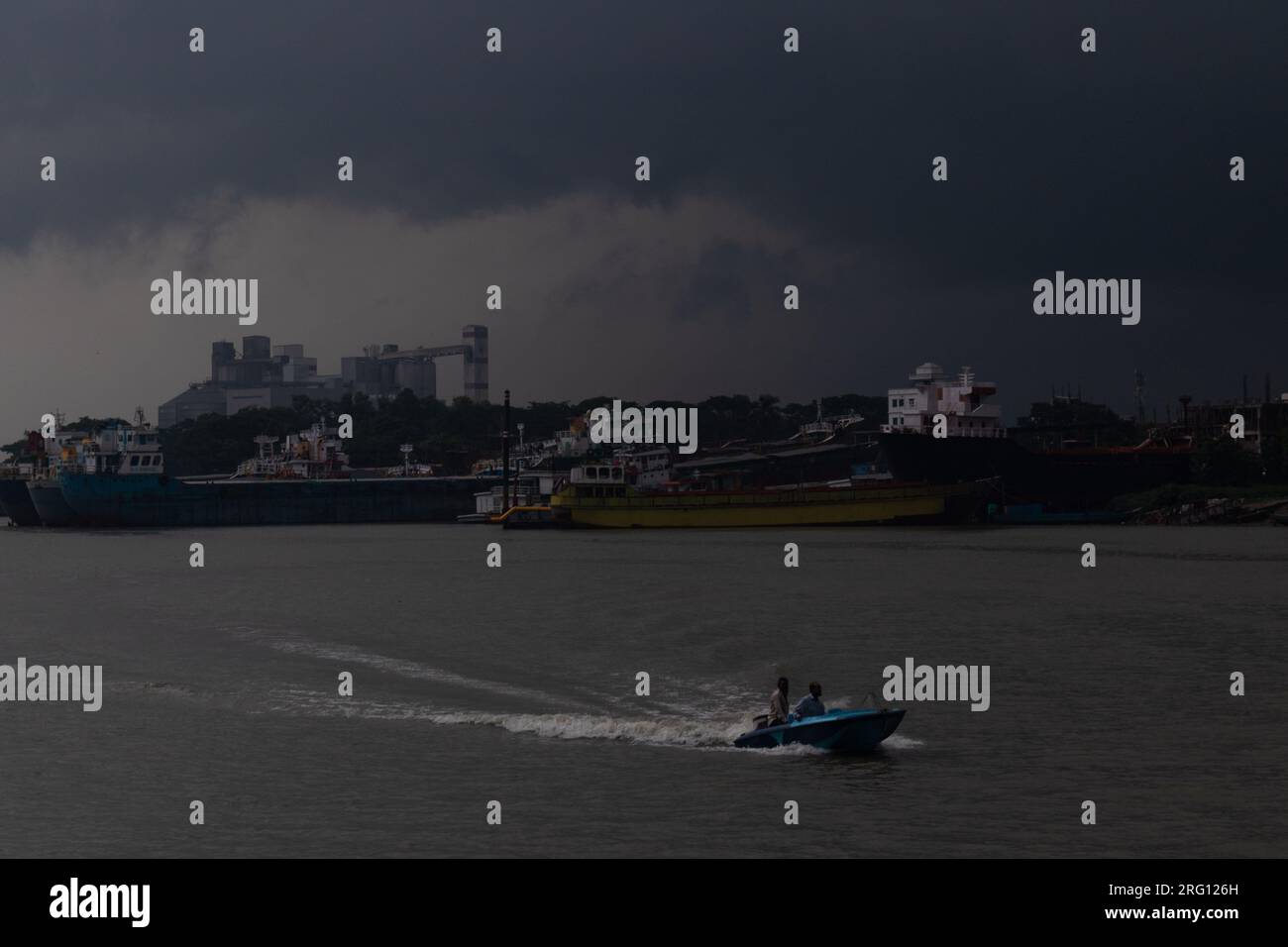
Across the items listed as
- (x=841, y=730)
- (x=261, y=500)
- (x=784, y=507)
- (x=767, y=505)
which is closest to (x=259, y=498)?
(x=261, y=500)

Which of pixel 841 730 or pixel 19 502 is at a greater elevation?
pixel 19 502

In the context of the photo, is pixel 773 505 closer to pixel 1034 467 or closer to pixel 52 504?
pixel 1034 467

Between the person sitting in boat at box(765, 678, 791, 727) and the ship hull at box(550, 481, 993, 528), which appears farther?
the ship hull at box(550, 481, 993, 528)

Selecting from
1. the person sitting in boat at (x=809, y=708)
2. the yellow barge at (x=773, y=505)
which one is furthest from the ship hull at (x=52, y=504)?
the person sitting in boat at (x=809, y=708)

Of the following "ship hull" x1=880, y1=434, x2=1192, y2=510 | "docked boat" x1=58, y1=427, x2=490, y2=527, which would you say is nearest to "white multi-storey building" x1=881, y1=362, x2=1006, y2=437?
"ship hull" x1=880, y1=434, x2=1192, y2=510

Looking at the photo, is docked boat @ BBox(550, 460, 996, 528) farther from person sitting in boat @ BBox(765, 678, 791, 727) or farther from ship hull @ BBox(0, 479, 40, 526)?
person sitting in boat @ BBox(765, 678, 791, 727)
